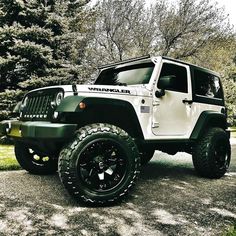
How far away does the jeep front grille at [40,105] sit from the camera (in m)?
3.77

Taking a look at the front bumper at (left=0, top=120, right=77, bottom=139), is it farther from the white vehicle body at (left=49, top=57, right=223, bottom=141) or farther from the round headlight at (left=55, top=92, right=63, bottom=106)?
the white vehicle body at (left=49, top=57, right=223, bottom=141)

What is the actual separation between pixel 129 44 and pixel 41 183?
16428 millimetres

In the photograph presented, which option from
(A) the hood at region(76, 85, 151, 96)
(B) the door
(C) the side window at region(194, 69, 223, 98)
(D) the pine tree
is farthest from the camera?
(D) the pine tree

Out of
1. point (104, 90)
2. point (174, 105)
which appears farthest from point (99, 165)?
point (174, 105)

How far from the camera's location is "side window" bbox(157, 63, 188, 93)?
470 centimetres

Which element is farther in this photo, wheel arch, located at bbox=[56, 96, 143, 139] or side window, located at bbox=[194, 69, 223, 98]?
side window, located at bbox=[194, 69, 223, 98]

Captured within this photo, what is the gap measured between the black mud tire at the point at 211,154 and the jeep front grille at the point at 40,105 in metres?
2.68

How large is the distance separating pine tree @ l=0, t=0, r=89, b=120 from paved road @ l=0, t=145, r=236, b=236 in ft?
20.4

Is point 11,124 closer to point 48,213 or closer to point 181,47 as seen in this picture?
point 48,213

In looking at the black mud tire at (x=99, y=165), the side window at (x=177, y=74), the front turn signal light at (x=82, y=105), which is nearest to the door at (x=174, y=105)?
the side window at (x=177, y=74)

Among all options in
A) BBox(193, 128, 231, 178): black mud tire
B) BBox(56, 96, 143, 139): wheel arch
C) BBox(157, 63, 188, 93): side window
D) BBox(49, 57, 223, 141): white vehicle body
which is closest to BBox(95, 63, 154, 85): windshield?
BBox(49, 57, 223, 141): white vehicle body

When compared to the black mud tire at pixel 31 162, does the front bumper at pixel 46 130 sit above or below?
above

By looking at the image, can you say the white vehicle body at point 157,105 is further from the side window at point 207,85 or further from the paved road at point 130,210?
the paved road at point 130,210

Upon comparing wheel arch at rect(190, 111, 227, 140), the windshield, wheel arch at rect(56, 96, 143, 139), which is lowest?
wheel arch at rect(190, 111, 227, 140)
